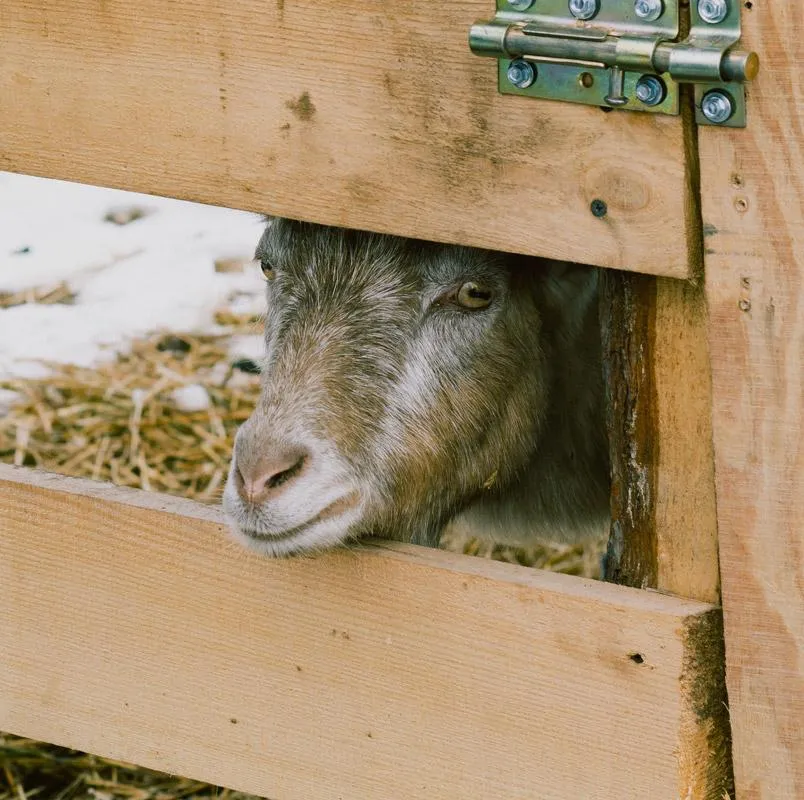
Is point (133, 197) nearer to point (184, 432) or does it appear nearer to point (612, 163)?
point (184, 432)

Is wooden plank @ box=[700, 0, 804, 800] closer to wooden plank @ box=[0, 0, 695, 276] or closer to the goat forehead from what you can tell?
wooden plank @ box=[0, 0, 695, 276]

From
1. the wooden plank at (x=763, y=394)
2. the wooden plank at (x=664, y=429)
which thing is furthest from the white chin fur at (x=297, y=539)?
the wooden plank at (x=763, y=394)

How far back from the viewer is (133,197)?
6.54m

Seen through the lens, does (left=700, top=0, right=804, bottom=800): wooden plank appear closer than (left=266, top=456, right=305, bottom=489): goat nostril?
Yes

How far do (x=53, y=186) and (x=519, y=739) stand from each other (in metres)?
4.94

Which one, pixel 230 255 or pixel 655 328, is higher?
pixel 655 328

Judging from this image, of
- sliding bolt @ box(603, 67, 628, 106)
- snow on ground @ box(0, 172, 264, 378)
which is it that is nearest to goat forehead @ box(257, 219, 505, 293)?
sliding bolt @ box(603, 67, 628, 106)

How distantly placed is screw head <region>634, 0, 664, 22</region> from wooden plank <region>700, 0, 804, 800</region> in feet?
0.33

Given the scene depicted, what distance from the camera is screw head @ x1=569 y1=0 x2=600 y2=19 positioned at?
182cm

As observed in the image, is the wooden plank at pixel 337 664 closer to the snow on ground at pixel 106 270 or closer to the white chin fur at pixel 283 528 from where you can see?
the white chin fur at pixel 283 528

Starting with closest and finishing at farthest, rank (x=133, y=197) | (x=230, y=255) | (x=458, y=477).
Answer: (x=458, y=477)
(x=230, y=255)
(x=133, y=197)

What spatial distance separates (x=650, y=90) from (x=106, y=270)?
429cm

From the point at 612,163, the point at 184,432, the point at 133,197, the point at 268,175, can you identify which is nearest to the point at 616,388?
the point at 612,163

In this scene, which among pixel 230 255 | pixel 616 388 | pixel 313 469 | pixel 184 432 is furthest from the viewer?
pixel 230 255
